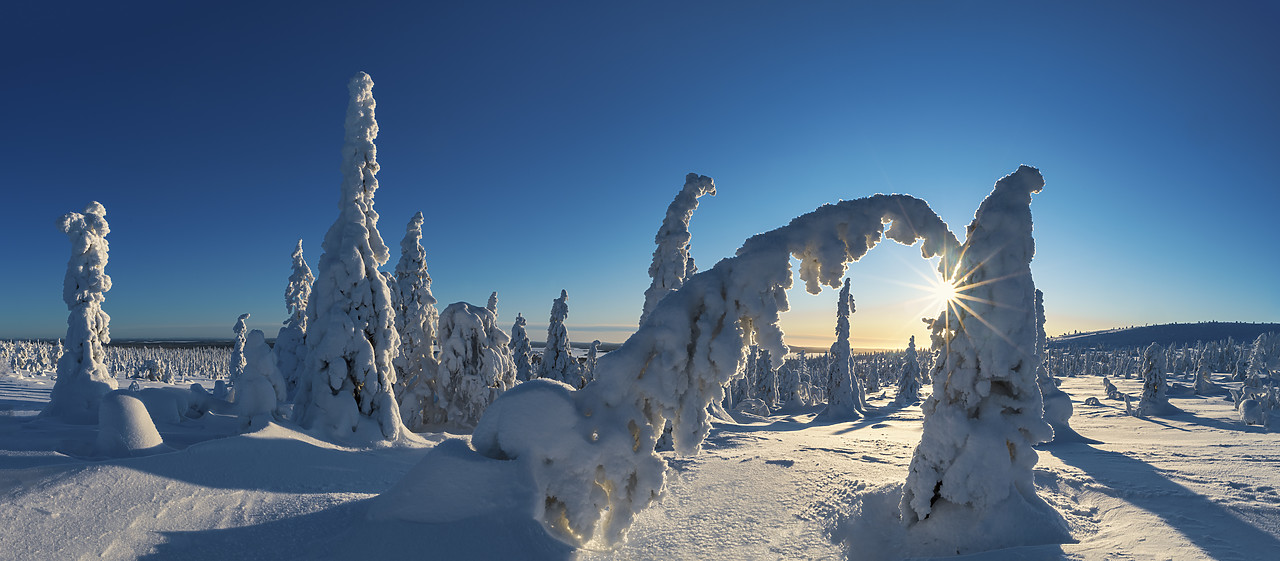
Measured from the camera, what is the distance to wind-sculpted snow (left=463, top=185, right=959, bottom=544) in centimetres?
577

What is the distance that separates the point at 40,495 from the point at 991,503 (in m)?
11.3

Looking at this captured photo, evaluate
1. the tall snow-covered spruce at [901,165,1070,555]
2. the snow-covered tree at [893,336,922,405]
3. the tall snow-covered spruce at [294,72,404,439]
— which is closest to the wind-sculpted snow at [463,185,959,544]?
the tall snow-covered spruce at [901,165,1070,555]

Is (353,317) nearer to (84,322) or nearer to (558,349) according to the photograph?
(84,322)

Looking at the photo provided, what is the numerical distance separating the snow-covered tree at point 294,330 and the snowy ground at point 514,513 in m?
18.2

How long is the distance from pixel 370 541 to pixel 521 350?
29.5 m

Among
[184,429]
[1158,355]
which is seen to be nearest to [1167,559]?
[184,429]

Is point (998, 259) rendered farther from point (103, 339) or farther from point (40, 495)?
point (103, 339)

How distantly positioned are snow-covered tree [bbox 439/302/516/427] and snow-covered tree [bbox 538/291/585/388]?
7.21 meters

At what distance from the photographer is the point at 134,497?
595 centimetres

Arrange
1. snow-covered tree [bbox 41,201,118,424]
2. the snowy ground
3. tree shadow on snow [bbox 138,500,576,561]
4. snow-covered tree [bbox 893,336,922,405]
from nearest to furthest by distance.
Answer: tree shadow on snow [bbox 138,500,576,561] → the snowy ground → snow-covered tree [bbox 41,201,118,424] → snow-covered tree [bbox 893,336,922,405]

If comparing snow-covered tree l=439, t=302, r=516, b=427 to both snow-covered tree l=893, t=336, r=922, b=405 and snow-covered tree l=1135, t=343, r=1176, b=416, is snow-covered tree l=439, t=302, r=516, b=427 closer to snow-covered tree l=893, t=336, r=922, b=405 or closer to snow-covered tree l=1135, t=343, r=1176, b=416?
snow-covered tree l=1135, t=343, r=1176, b=416

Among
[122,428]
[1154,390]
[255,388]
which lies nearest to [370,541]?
[122,428]

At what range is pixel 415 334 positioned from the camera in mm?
24359

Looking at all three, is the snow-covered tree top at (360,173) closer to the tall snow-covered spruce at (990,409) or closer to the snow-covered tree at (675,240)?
the snow-covered tree at (675,240)
